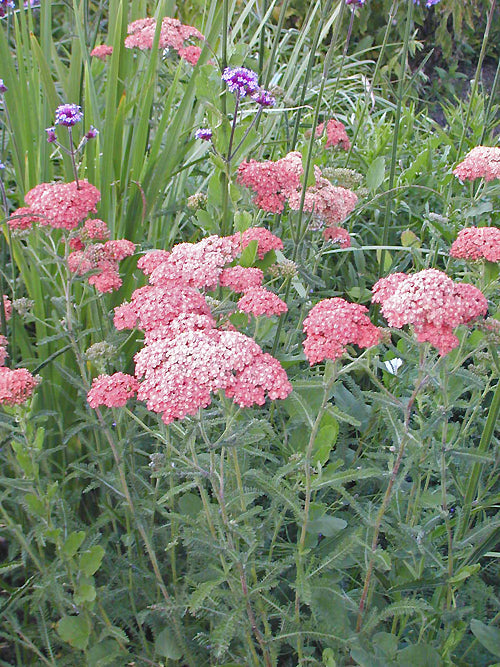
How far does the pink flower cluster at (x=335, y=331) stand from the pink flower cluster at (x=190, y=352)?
0.08 m

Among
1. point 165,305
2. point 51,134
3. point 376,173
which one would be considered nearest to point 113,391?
point 165,305

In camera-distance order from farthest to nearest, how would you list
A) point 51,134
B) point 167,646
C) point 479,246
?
point 51,134
point 167,646
point 479,246

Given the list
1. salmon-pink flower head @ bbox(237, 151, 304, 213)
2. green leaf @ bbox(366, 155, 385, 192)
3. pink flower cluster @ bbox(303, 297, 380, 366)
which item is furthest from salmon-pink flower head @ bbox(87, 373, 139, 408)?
green leaf @ bbox(366, 155, 385, 192)

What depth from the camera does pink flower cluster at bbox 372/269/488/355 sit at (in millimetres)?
1152

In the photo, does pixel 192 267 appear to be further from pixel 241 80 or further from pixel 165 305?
pixel 241 80

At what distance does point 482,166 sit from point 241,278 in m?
0.83

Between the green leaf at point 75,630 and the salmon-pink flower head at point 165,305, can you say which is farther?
the green leaf at point 75,630

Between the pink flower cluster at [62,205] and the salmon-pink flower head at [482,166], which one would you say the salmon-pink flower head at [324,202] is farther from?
the pink flower cluster at [62,205]

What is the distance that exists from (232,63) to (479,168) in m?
0.76

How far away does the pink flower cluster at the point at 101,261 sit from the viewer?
1587mm

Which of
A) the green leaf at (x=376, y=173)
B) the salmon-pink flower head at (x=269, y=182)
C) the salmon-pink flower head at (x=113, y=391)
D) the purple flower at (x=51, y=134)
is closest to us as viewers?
the salmon-pink flower head at (x=113, y=391)

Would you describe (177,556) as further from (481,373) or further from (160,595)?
(481,373)

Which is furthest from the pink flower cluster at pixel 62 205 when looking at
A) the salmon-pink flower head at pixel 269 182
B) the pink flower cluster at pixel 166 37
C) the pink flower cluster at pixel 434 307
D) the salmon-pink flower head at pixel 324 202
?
the pink flower cluster at pixel 166 37

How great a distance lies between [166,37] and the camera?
2.38m
